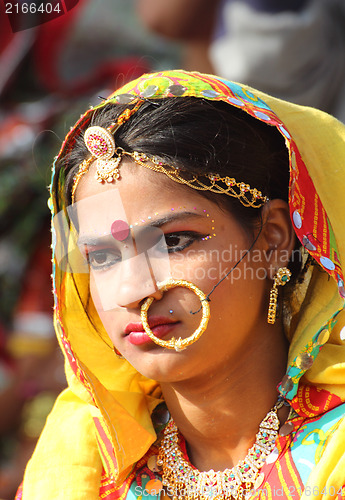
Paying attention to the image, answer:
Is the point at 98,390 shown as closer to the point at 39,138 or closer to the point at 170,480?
the point at 170,480

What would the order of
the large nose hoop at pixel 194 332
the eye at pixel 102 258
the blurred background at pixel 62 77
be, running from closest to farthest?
the large nose hoop at pixel 194 332, the eye at pixel 102 258, the blurred background at pixel 62 77

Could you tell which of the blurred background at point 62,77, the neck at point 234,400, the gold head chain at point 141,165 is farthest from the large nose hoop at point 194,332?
the blurred background at point 62,77

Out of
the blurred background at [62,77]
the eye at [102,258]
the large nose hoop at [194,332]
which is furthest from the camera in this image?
the blurred background at [62,77]

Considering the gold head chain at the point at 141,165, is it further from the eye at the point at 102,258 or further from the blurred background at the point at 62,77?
the blurred background at the point at 62,77

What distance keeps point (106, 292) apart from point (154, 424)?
0.54 m

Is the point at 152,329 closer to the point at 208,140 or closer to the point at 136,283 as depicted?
the point at 136,283

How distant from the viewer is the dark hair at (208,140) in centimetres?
183

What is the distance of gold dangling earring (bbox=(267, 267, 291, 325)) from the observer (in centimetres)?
188

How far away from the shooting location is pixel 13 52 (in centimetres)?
608

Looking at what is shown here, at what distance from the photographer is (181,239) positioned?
179 cm

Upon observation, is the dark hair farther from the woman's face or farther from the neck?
the neck

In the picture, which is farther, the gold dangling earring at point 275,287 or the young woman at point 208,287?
the gold dangling earring at point 275,287

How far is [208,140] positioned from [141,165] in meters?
0.20

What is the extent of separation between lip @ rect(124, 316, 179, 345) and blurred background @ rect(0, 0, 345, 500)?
139 cm
